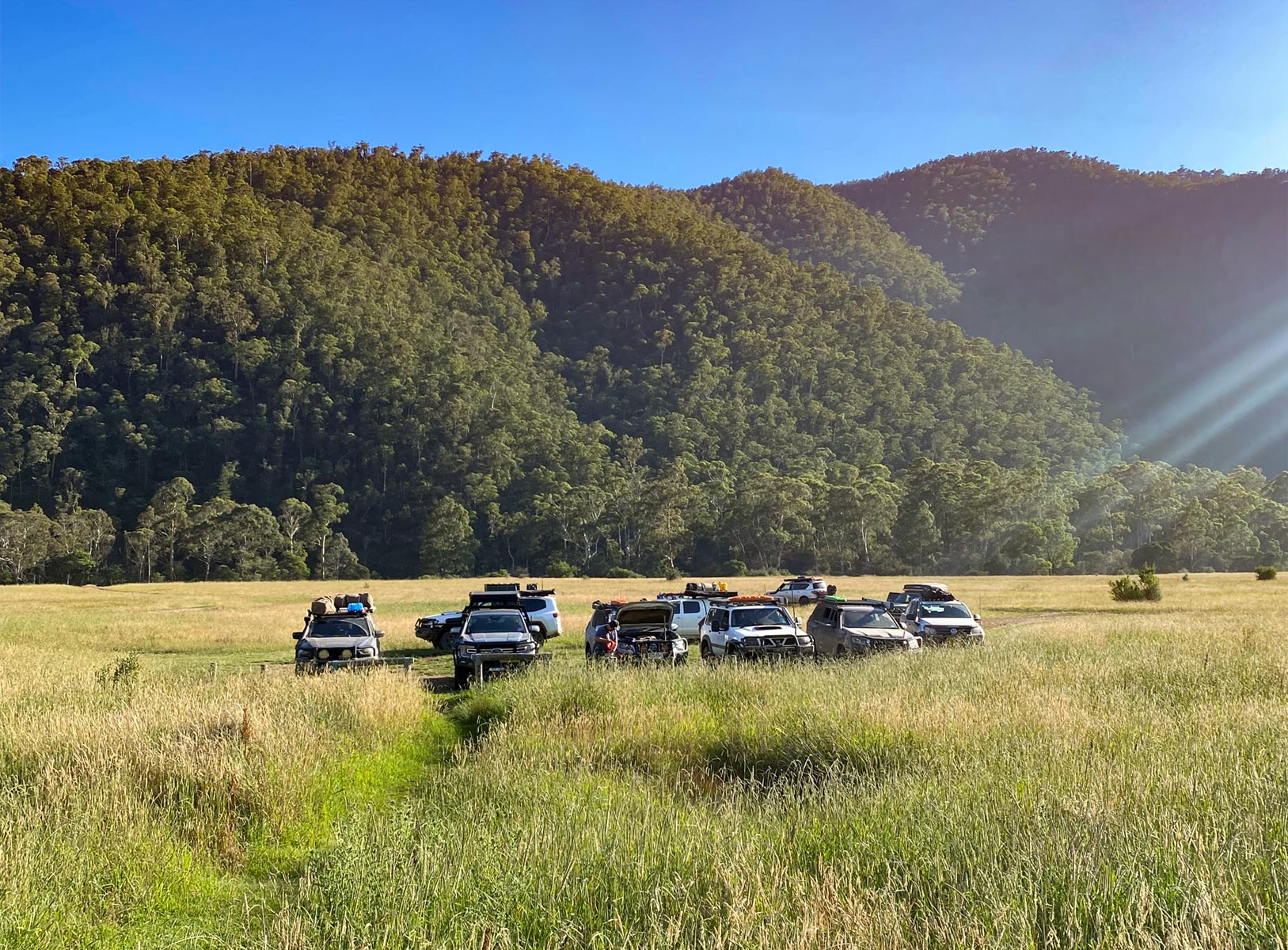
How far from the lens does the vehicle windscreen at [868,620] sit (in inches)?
864

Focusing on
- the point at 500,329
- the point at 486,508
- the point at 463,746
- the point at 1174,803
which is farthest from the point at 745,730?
the point at 500,329

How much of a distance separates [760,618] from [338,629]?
10.0m

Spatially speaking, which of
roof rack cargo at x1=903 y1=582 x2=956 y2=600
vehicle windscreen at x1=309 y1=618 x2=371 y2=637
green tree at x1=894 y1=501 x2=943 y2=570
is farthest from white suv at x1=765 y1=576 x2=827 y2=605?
green tree at x1=894 y1=501 x2=943 y2=570

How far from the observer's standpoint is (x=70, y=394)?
417 ft

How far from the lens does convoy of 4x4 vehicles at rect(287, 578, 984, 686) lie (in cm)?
1905

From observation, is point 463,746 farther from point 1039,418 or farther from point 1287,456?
point 1287,456

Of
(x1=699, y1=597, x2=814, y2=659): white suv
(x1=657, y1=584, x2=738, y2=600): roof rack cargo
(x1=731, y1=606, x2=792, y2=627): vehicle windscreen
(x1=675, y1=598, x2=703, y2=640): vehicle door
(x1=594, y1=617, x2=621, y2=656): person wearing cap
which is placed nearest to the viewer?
(x1=594, y1=617, x2=621, y2=656): person wearing cap

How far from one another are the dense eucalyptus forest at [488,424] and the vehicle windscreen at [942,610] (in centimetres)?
8265

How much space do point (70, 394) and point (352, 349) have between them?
130ft

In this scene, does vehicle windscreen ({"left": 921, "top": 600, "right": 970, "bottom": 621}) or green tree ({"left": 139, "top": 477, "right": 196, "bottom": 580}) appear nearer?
vehicle windscreen ({"left": 921, "top": 600, "right": 970, "bottom": 621})

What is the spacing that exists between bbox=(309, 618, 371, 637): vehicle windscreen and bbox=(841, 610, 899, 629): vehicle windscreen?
11451mm

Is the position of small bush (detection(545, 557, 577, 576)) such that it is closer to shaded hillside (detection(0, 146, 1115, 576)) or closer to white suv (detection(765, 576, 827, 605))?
shaded hillside (detection(0, 146, 1115, 576))

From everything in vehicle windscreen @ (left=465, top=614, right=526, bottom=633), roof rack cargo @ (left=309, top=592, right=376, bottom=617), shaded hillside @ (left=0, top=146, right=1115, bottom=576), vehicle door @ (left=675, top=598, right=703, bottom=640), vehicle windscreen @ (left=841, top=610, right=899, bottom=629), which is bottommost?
vehicle door @ (left=675, top=598, right=703, bottom=640)

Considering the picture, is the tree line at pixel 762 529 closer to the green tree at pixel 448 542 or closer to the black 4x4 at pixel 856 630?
the green tree at pixel 448 542
